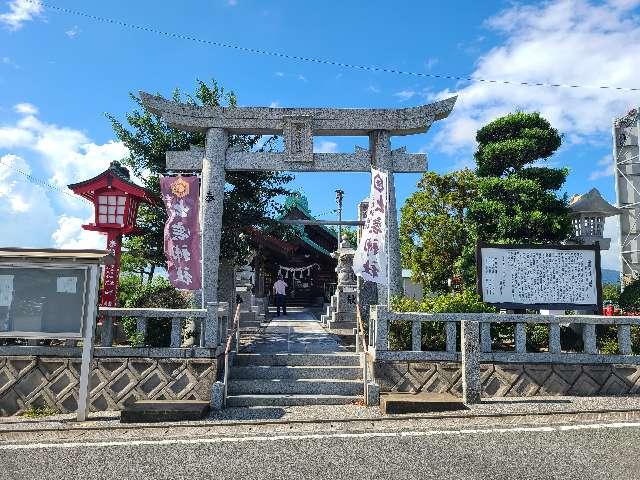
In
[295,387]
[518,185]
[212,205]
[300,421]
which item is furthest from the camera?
[518,185]

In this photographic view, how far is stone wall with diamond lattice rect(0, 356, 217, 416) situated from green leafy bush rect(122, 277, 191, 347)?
0.51 m

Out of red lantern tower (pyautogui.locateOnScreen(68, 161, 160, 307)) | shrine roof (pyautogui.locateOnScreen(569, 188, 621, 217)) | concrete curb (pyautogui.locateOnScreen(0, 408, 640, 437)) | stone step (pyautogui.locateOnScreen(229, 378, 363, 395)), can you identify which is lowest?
concrete curb (pyautogui.locateOnScreen(0, 408, 640, 437))

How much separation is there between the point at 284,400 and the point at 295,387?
49cm

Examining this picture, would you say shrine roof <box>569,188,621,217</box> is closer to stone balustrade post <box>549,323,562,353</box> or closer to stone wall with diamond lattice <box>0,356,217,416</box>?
stone balustrade post <box>549,323,562,353</box>

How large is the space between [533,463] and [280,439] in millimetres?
3164

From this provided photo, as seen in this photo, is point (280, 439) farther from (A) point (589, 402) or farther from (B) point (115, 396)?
(A) point (589, 402)

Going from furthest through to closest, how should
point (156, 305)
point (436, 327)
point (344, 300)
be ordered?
point (344, 300), point (156, 305), point (436, 327)

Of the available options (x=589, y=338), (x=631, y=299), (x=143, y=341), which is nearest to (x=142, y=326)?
(x=143, y=341)

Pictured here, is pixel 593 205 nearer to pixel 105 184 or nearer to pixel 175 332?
pixel 175 332

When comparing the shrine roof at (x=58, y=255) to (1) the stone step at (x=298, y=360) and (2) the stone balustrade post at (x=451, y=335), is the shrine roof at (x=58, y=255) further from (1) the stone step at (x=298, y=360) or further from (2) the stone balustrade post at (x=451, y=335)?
(2) the stone balustrade post at (x=451, y=335)

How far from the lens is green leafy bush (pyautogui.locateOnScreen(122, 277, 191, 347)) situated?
9.14 meters

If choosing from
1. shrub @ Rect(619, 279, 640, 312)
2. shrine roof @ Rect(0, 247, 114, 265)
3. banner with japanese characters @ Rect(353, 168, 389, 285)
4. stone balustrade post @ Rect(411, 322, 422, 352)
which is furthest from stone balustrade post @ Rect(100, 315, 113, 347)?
shrub @ Rect(619, 279, 640, 312)

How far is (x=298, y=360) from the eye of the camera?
9656mm

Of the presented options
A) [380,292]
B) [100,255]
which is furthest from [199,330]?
[380,292]
